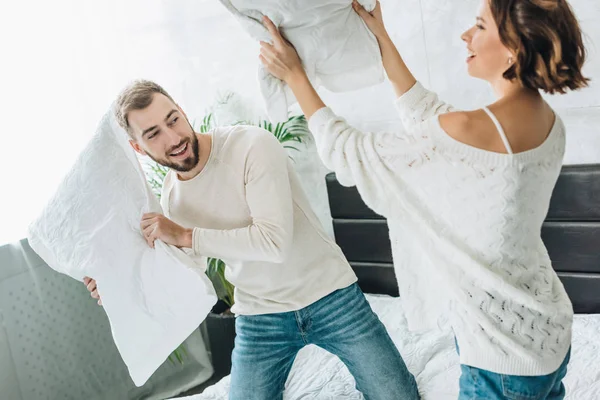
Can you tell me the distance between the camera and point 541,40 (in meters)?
1.11

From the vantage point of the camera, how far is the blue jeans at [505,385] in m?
1.20

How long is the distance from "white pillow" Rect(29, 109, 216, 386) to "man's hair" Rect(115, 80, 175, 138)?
99 mm

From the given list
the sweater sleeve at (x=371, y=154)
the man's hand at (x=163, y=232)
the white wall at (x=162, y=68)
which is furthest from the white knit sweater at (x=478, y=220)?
the white wall at (x=162, y=68)

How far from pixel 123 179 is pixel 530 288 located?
1.05m

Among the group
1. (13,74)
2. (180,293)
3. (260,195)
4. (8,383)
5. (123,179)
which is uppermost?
(13,74)

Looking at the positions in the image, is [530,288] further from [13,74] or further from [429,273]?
[13,74]

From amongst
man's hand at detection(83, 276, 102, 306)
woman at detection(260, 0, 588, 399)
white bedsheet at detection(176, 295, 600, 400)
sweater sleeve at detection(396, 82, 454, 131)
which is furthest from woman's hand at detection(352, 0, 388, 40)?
white bedsheet at detection(176, 295, 600, 400)

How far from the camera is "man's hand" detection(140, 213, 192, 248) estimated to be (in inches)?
65.7

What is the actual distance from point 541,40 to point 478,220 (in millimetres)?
340

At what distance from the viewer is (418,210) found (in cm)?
125

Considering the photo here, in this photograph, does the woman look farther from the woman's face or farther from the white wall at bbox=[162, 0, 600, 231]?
the white wall at bbox=[162, 0, 600, 231]

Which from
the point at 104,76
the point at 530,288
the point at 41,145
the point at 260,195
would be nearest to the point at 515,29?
the point at 530,288

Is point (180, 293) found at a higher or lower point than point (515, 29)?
lower

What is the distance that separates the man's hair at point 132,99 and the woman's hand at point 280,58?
0.54 m
